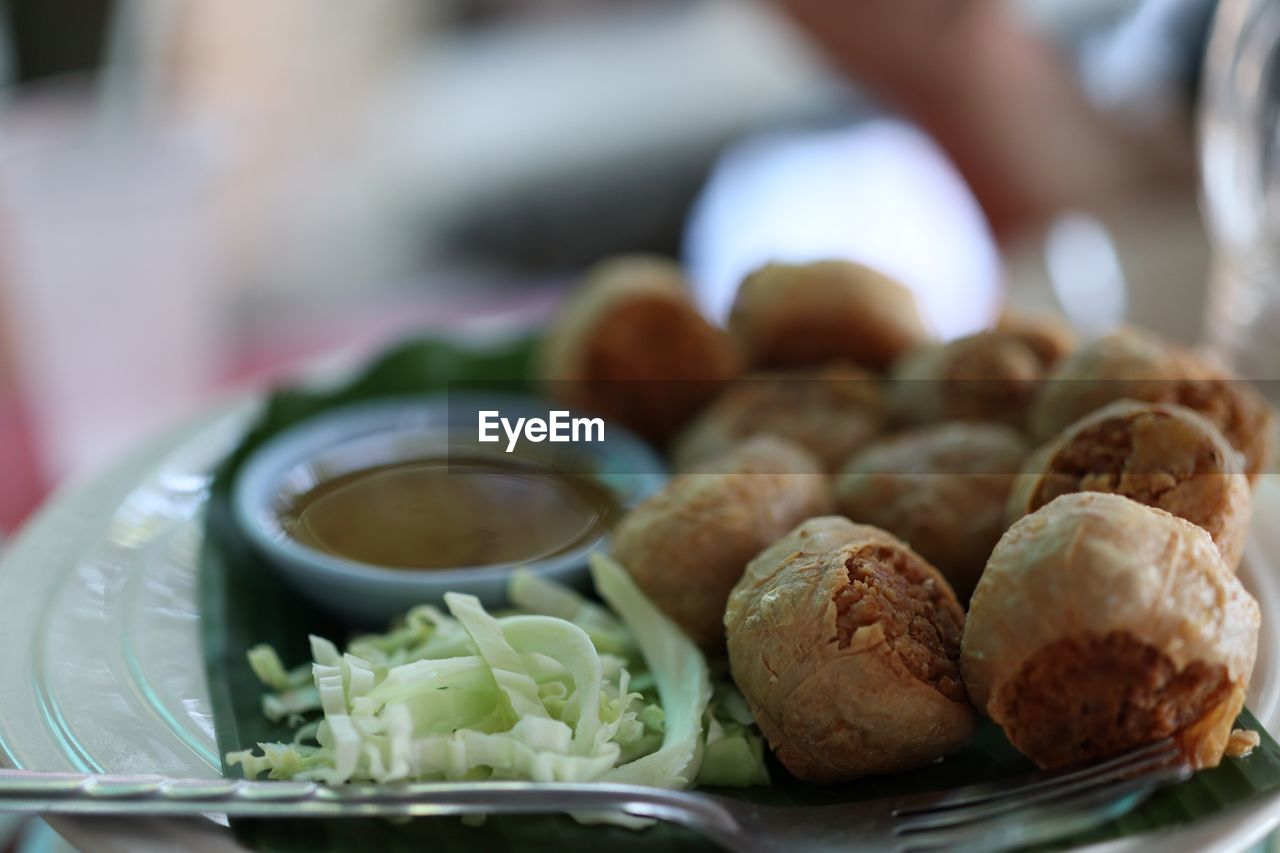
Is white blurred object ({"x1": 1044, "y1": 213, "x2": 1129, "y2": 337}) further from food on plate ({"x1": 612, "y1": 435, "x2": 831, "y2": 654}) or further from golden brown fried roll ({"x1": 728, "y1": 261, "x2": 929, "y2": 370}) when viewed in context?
food on plate ({"x1": 612, "y1": 435, "x2": 831, "y2": 654})

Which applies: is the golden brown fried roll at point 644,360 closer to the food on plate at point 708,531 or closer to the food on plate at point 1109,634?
the food on plate at point 708,531

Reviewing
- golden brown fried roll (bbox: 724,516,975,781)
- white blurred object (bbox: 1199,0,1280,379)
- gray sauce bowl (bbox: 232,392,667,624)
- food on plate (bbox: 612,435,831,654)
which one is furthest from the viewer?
white blurred object (bbox: 1199,0,1280,379)

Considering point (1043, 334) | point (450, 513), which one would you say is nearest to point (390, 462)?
point (450, 513)

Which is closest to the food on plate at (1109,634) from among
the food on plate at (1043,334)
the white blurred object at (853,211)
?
the food on plate at (1043,334)

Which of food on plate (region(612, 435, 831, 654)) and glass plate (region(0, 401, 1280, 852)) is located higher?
food on plate (region(612, 435, 831, 654))

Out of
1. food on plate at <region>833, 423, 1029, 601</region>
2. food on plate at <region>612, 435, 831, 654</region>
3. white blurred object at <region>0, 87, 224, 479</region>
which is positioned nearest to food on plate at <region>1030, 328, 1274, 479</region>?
food on plate at <region>833, 423, 1029, 601</region>

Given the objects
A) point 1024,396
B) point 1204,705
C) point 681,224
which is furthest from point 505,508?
point 681,224

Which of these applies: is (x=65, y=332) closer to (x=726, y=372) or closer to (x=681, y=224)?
(x=726, y=372)
